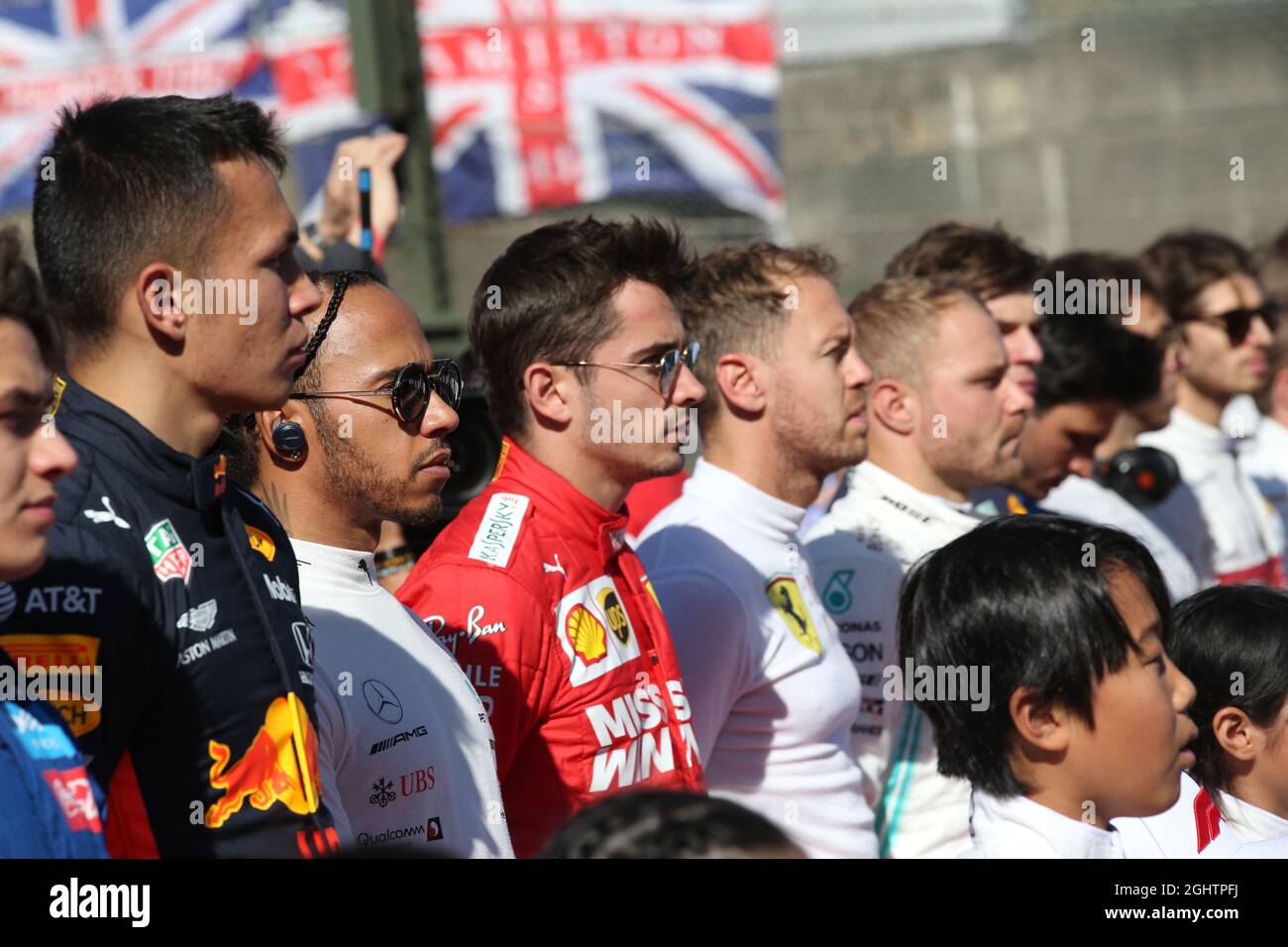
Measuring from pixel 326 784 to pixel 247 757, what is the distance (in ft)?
0.82

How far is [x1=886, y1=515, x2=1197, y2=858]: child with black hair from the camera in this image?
8.93 ft

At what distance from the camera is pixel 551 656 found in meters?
2.93

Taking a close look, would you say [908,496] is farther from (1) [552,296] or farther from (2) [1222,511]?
(2) [1222,511]

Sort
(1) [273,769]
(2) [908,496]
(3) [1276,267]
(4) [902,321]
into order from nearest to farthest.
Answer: (1) [273,769]
(2) [908,496]
(4) [902,321]
(3) [1276,267]

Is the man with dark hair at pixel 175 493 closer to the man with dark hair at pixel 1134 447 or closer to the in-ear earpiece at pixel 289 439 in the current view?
the in-ear earpiece at pixel 289 439

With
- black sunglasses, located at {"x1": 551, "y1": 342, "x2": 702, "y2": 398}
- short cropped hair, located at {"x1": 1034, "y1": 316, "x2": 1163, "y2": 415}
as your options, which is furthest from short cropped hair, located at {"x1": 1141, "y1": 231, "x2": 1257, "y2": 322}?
black sunglasses, located at {"x1": 551, "y1": 342, "x2": 702, "y2": 398}

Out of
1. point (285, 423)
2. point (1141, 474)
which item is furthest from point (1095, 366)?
point (285, 423)

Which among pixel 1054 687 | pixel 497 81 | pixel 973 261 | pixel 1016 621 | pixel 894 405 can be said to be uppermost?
pixel 497 81

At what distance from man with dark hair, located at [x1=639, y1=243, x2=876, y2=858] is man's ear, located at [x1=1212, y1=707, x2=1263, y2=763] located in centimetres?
80

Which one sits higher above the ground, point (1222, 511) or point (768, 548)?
point (768, 548)

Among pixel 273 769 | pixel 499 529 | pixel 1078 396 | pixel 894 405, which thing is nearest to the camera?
pixel 273 769

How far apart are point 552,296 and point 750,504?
77 centimetres
